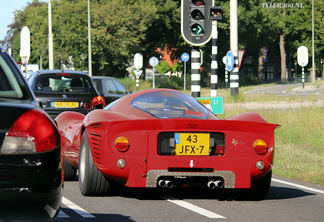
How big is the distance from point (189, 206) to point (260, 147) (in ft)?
3.14

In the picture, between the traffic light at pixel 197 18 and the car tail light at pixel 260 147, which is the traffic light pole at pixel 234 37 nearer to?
the traffic light at pixel 197 18

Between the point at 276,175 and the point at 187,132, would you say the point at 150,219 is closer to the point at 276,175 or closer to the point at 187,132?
the point at 187,132

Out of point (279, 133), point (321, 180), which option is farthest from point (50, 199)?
point (279, 133)

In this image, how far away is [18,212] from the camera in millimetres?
3119

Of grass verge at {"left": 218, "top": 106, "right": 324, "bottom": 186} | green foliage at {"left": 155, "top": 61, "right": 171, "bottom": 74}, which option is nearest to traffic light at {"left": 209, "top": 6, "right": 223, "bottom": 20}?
grass verge at {"left": 218, "top": 106, "right": 324, "bottom": 186}

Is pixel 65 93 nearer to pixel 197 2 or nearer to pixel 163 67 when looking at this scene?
pixel 197 2

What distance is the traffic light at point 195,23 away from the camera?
12.5m

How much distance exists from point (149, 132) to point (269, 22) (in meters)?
67.7

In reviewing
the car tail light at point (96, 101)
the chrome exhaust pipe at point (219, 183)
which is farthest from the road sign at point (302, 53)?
A: the chrome exhaust pipe at point (219, 183)

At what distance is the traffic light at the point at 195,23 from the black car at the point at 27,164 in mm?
9369

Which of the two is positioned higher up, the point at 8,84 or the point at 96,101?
the point at 8,84

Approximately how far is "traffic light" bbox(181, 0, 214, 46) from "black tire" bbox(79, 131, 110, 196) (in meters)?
6.57

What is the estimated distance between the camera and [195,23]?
12500 millimetres

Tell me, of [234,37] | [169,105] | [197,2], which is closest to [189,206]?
[169,105]
